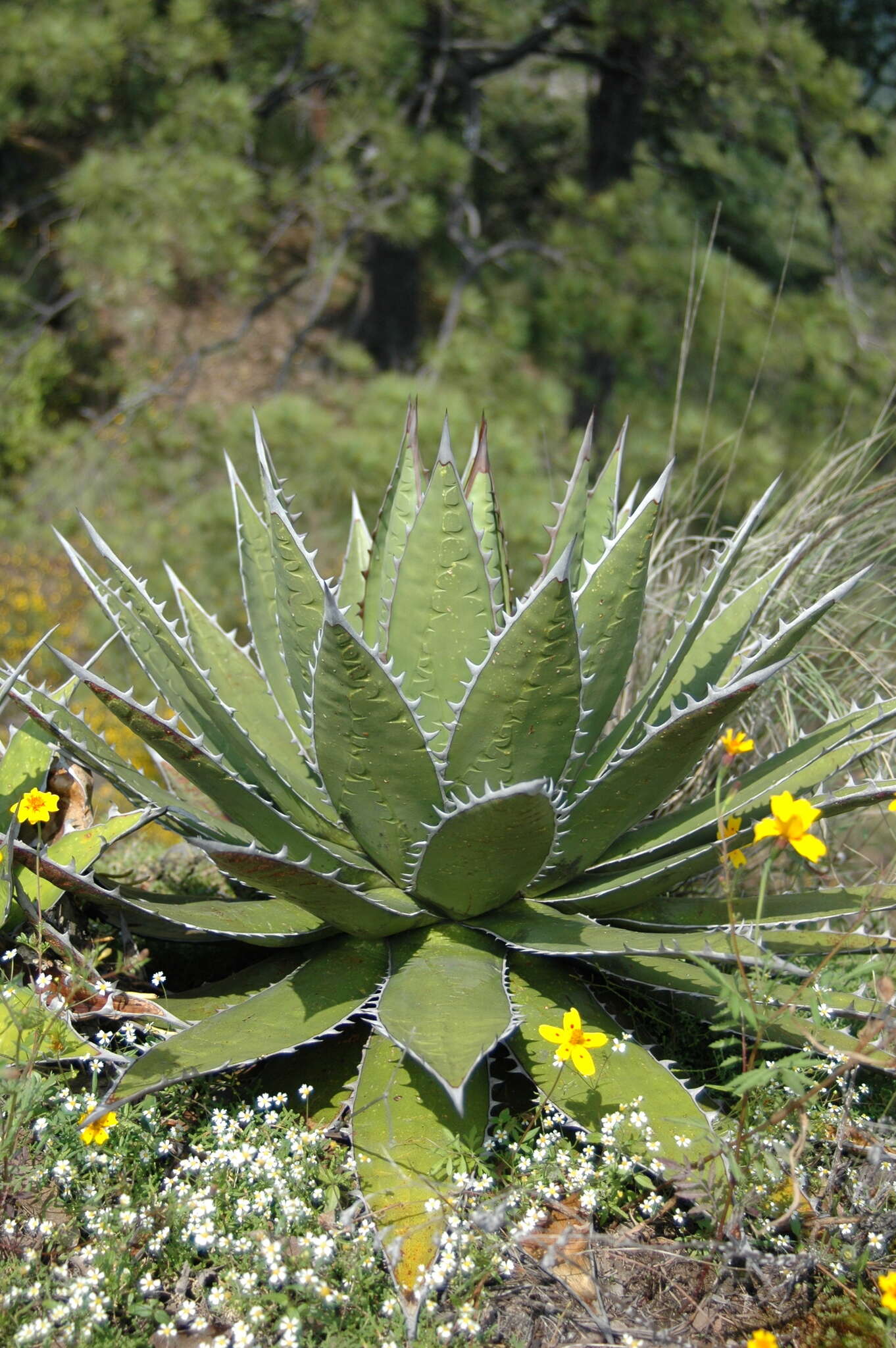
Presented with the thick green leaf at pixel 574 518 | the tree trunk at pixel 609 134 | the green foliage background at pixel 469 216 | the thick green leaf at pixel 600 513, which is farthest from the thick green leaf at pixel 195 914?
the tree trunk at pixel 609 134

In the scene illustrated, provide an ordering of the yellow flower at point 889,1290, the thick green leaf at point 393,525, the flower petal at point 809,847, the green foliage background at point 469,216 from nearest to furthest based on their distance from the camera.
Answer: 1. the yellow flower at point 889,1290
2. the flower petal at point 809,847
3. the thick green leaf at point 393,525
4. the green foliage background at point 469,216

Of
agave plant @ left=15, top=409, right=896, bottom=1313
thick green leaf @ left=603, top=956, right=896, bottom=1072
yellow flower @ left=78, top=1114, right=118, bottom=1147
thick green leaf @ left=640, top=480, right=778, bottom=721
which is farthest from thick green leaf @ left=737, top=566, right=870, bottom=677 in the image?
yellow flower @ left=78, top=1114, right=118, bottom=1147

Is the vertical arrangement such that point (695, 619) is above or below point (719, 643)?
above

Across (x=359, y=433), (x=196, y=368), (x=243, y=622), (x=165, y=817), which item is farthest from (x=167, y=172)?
(x=165, y=817)

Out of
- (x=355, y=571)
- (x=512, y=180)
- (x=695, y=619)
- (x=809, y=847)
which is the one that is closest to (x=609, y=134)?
(x=512, y=180)

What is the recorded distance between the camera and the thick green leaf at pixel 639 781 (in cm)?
174

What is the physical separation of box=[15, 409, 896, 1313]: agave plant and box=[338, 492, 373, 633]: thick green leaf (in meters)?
0.08

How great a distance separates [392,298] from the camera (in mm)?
8586

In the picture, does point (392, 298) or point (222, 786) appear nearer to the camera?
point (222, 786)

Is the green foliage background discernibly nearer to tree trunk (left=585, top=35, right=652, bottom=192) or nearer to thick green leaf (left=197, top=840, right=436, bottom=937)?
tree trunk (left=585, top=35, right=652, bottom=192)

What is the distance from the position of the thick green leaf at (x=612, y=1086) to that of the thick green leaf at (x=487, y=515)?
71 centimetres

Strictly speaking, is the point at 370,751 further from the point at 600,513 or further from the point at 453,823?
the point at 600,513

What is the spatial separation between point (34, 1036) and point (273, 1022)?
15.9 inches

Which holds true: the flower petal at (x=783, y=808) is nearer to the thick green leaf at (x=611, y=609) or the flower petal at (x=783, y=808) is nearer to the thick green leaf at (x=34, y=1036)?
the thick green leaf at (x=611, y=609)
